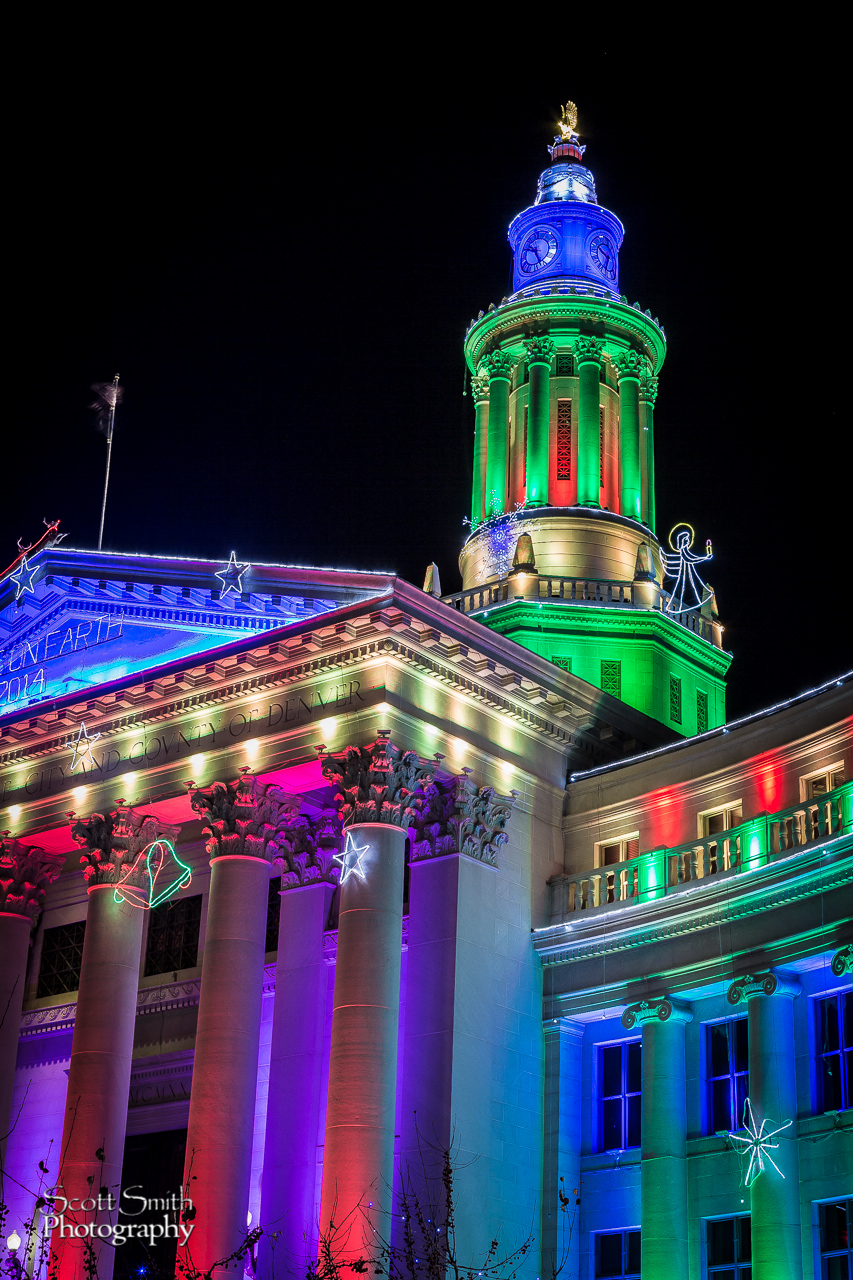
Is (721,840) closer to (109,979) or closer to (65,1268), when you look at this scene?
(109,979)

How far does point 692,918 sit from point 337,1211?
→ 10315 mm

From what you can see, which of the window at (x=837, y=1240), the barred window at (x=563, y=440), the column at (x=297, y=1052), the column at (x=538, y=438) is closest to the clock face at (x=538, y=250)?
the column at (x=538, y=438)

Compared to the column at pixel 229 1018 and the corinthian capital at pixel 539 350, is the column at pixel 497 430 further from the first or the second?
Result: the column at pixel 229 1018

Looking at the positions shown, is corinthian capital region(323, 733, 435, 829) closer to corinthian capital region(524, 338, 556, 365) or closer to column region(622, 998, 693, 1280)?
column region(622, 998, 693, 1280)

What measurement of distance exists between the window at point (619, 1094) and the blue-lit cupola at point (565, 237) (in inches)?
1136

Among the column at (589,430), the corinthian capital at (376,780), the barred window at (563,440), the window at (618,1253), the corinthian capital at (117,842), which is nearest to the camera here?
the corinthian capital at (376,780)

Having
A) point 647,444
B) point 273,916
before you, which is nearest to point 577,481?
point 647,444

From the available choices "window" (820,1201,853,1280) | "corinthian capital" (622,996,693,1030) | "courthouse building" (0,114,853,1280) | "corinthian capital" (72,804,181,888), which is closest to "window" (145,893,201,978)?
"courthouse building" (0,114,853,1280)

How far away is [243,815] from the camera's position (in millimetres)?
A: 39125

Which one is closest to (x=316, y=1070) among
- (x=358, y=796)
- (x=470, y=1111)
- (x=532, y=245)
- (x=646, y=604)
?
(x=470, y=1111)

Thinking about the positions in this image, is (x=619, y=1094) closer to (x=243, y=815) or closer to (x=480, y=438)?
(x=243, y=815)

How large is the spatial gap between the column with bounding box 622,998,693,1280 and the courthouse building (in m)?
0.08

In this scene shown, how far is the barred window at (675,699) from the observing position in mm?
51625

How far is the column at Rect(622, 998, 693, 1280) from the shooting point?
35.3 meters
